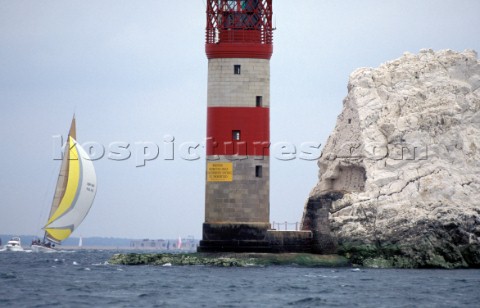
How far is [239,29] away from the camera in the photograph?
4975 cm

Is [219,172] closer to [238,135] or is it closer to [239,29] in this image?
[238,135]

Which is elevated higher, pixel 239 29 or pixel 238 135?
pixel 239 29

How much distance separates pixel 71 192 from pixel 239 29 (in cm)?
2983

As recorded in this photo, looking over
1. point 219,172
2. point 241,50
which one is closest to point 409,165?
point 219,172

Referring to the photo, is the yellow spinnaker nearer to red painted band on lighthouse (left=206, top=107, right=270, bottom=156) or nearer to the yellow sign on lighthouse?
the yellow sign on lighthouse

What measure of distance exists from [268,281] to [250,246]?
20.2ft

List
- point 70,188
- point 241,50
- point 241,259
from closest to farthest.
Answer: point 241,259, point 241,50, point 70,188

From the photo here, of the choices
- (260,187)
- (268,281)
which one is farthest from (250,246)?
(268,281)

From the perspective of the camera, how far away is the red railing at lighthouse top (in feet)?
163

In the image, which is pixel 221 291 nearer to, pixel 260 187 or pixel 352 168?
pixel 260 187

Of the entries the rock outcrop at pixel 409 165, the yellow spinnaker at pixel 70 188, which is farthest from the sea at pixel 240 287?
the yellow spinnaker at pixel 70 188

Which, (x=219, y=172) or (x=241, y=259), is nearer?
(x=241, y=259)

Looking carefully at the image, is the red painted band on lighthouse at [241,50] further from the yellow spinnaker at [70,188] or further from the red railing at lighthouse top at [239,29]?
the yellow spinnaker at [70,188]

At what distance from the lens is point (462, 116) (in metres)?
52.7
